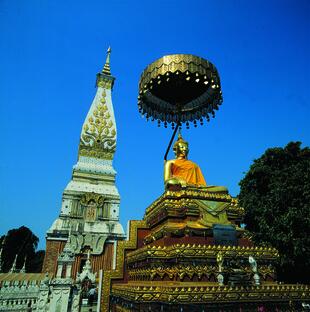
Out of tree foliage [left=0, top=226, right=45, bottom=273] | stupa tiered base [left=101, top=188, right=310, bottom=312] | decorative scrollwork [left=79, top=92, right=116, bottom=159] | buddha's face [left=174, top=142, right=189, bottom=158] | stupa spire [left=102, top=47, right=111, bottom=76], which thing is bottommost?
stupa tiered base [left=101, top=188, right=310, bottom=312]

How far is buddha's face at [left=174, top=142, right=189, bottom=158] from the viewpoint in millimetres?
10607

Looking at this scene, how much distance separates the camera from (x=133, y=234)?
9359mm

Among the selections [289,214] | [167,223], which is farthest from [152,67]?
[289,214]

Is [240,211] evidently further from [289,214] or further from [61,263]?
[61,263]

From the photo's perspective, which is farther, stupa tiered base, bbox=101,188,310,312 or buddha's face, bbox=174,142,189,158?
buddha's face, bbox=174,142,189,158

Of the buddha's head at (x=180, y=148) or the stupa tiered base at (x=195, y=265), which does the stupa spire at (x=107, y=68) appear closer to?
the buddha's head at (x=180, y=148)

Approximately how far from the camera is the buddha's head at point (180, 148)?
34.8 feet

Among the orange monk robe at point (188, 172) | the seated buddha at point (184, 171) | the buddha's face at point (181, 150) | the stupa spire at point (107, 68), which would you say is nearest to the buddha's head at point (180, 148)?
the buddha's face at point (181, 150)

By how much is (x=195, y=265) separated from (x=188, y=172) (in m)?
4.07

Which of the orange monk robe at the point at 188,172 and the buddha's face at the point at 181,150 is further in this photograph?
the buddha's face at the point at 181,150

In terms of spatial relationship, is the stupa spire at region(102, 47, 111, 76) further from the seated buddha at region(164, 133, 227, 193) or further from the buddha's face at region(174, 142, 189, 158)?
the seated buddha at region(164, 133, 227, 193)

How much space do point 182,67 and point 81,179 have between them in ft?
89.3

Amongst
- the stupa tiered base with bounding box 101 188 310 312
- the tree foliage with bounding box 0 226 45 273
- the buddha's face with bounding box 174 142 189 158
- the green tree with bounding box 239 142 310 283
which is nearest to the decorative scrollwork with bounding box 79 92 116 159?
the green tree with bounding box 239 142 310 283

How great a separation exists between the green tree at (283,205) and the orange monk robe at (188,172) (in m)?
7.14
